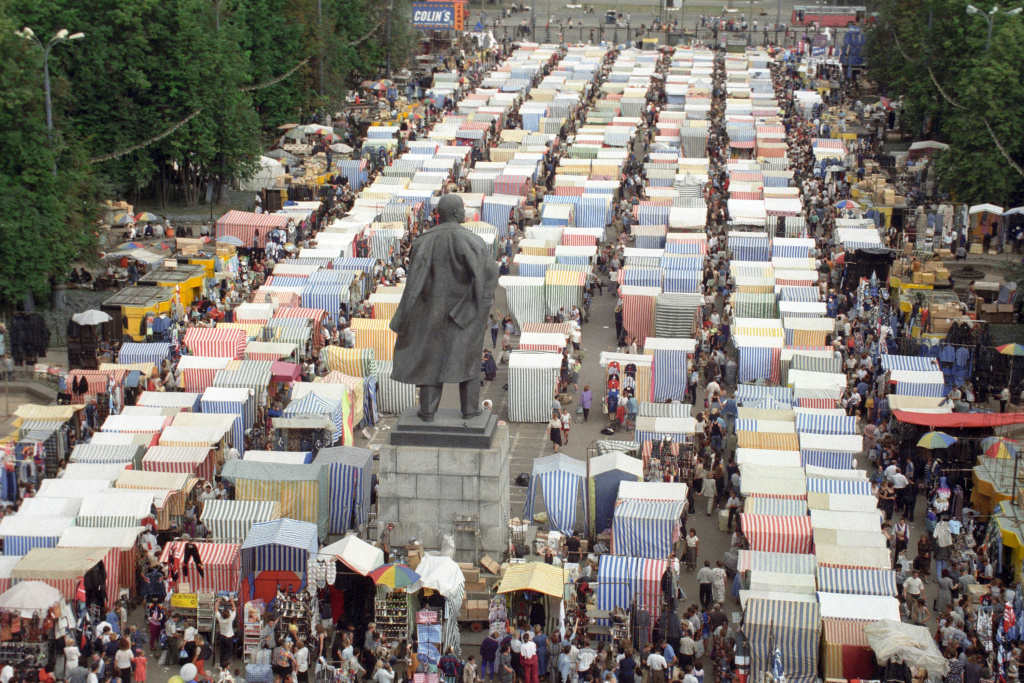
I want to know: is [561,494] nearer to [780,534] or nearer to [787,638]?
[780,534]

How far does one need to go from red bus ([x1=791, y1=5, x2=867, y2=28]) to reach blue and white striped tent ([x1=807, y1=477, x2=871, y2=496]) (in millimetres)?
88259

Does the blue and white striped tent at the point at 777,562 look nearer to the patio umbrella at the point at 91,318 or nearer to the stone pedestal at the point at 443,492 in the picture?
the stone pedestal at the point at 443,492

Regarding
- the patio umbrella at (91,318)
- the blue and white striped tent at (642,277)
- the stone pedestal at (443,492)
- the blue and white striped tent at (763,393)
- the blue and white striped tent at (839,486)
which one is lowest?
the blue and white striped tent at (763,393)

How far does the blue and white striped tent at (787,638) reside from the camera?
2303 centimetres

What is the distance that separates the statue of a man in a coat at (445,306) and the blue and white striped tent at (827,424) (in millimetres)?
11450

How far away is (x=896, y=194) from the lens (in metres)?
55.7

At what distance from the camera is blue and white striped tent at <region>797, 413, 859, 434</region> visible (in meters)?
31.3

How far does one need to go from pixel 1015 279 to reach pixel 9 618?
3076cm

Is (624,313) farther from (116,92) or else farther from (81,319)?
(116,92)

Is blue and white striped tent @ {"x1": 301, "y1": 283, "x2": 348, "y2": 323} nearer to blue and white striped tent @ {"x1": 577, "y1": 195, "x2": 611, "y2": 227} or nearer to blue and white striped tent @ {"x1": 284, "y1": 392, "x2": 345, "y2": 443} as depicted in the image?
blue and white striped tent @ {"x1": 284, "y1": 392, "x2": 345, "y2": 443}

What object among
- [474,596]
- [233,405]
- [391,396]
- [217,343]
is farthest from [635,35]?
[474,596]

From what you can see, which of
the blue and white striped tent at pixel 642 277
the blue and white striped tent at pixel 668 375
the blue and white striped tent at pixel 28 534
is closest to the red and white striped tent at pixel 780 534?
the blue and white striped tent at pixel 668 375

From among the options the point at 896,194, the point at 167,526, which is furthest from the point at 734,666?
Answer: the point at 896,194

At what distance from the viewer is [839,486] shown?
90.9 feet
